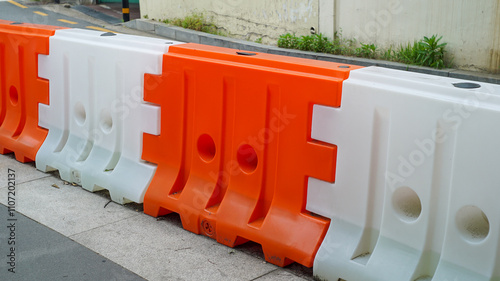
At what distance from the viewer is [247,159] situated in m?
3.82

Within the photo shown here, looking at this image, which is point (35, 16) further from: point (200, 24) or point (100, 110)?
point (100, 110)

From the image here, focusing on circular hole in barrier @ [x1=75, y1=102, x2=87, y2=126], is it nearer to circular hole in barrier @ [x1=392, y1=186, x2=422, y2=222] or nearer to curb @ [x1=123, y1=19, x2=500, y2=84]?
circular hole in barrier @ [x1=392, y1=186, x2=422, y2=222]

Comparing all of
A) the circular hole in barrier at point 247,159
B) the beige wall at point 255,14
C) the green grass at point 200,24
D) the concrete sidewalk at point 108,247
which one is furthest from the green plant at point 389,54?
the circular hole in barrier at point 247,159

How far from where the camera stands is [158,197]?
4152mm

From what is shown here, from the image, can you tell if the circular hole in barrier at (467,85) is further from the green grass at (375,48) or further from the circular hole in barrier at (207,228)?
the green grass at (375,48)

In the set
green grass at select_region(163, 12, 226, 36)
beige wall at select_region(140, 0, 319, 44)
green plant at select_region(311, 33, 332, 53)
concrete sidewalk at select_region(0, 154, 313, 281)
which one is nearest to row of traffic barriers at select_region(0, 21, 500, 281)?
concrete sidewalk at select_region(0, 154, 313, 281)

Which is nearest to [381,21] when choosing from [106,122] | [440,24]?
[440,24]

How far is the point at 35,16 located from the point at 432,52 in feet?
33.8

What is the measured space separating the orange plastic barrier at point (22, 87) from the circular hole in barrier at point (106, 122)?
2.28 ft

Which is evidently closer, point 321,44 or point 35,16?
point 321,44

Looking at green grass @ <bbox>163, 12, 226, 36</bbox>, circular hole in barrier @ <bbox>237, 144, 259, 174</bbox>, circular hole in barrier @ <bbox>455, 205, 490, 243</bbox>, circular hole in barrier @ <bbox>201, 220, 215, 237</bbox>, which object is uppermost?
green grass @ <bbox>163, 12, 226, 36</bbox>

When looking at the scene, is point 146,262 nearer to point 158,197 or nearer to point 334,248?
point 158,197

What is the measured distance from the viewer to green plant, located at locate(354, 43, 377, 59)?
10.6 m

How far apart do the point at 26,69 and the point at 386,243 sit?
3357 millimetres
